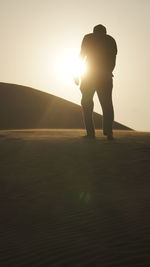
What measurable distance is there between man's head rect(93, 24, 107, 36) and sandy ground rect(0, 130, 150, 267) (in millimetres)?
2144

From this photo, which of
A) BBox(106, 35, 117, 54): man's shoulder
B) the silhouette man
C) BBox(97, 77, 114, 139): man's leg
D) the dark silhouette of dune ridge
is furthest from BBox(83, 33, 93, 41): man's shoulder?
the dark silhouette of dune ridge

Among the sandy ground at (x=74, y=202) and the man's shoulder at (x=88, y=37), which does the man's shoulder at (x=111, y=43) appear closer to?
the man's shoulder at (x=88, y=37)

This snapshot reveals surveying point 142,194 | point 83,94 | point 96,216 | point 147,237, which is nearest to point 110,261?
point 147,237

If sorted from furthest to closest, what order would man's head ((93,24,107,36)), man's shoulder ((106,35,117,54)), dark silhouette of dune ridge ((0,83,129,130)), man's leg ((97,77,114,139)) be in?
dark silhouette of dune ridge ((0,83,129,130)) → man's leg ((97,77,114,139)) → man's shoulder ((106,35,117,54)) → man's head ((93,24,107,36))

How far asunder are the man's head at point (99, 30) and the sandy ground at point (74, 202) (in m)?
2.14

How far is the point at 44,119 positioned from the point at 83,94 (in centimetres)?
3236

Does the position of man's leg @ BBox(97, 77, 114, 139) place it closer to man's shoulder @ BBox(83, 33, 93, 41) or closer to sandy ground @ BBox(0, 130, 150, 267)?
sandy ground @ BBox(0, 130, 150, 267)

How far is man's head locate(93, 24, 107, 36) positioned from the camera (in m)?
11.3

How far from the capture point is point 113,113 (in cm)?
1173

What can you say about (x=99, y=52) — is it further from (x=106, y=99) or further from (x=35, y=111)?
(x=35, y=111)

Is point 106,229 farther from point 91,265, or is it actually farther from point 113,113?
A: point 113,113

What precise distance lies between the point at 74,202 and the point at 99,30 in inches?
196

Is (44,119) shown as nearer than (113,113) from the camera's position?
No

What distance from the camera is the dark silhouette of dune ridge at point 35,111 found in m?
42.1
